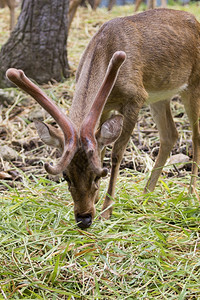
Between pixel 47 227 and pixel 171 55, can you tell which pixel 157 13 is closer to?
pixel 171 55

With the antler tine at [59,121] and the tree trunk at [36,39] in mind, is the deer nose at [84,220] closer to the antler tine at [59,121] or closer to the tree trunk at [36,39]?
the antler tine at [59,121]

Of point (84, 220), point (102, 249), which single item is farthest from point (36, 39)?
point (102, 249)

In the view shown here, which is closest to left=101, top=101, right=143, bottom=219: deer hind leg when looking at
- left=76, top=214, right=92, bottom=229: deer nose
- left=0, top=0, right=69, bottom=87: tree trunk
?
left=76, top=214, right=92, bottom=229: deer nose

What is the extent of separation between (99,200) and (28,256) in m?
1.22

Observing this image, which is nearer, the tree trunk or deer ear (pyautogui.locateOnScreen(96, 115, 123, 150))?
deer ear (pyautogui.locateOnScreen(96, 115, 123, 150))

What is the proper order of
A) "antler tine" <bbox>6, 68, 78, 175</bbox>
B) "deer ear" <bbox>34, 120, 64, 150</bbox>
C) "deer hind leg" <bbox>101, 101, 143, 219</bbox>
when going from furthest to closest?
"deer hind leg" <bbox>101, 101, 143, 219</bbox>, "deer ear" <bbox>34, 120, 64, 150</bbox>, "antler tine" <bbox>6, 68, 78, 175</bbox>

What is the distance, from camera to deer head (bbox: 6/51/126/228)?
344 cm

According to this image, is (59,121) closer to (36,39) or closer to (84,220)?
(84,220)

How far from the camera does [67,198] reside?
4.81 m

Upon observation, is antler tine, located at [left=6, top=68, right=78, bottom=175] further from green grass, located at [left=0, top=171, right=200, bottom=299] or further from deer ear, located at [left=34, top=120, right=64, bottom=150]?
green grass, located at [left=0, top=171, right=200, bottom=299]

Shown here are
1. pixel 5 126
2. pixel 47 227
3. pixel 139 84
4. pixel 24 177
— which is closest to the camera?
pixel 47 227

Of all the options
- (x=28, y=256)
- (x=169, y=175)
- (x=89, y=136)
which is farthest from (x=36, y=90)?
(x=169, y=175)

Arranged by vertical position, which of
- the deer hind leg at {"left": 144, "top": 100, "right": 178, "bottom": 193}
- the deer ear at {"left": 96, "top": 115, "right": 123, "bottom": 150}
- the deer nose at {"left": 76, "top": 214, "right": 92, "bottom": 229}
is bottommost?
the deer hind leg at {"left": 144, "top": 100, "right": 178, "bottom": 193}

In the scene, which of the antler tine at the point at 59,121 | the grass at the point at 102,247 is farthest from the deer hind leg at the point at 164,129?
the antler tine at the point at 59,121
